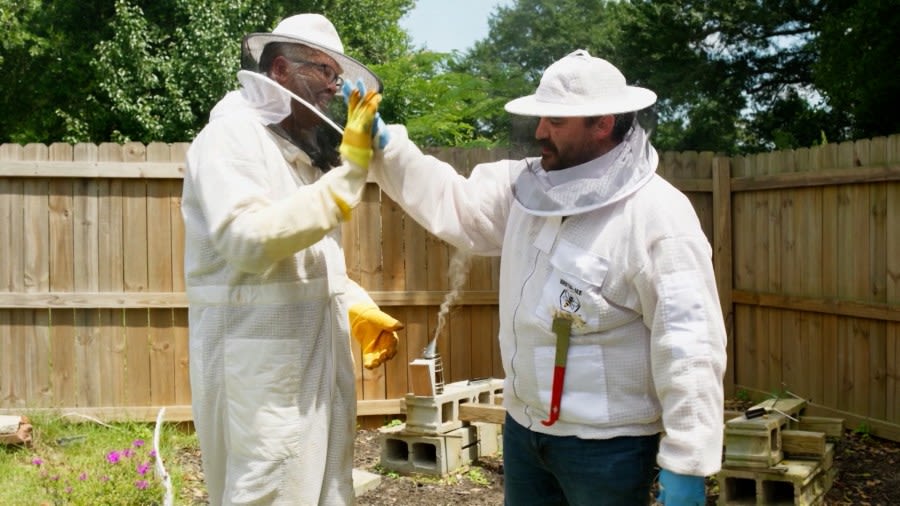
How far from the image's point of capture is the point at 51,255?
246 inches

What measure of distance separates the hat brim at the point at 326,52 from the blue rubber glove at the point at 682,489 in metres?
1.47

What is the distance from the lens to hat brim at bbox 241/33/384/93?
2.59m

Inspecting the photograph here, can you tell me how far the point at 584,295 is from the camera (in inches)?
95.0

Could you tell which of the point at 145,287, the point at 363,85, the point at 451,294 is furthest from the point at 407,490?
the point at 363,85

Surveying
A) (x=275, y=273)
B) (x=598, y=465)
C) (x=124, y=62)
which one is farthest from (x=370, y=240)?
(x=124, y=62)

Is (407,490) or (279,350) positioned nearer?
(279,350)

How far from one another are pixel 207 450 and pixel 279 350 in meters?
0.43

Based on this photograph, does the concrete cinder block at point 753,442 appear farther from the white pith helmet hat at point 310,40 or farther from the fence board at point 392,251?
the white pith helmet hat at point 310,40

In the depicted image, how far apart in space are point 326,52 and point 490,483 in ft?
11.3

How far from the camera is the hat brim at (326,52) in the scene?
2586 millimetres

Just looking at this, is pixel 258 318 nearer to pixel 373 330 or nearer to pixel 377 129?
pixel 373 330

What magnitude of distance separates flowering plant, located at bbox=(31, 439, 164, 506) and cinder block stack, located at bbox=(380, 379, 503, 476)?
1.54 meters

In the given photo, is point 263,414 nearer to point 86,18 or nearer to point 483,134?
point 86,18

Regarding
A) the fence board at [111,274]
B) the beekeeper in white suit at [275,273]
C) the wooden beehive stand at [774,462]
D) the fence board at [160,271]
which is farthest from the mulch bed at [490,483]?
the beekeeper in white suit at [275,273]
